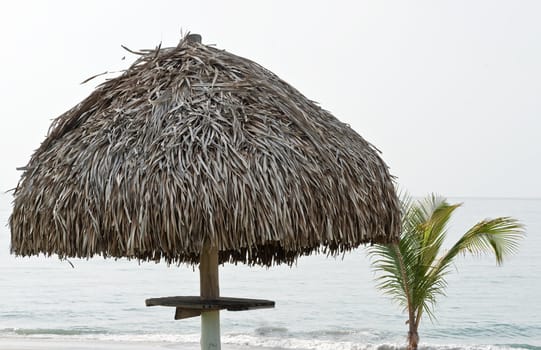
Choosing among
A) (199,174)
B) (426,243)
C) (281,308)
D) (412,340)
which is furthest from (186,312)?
(281,308)

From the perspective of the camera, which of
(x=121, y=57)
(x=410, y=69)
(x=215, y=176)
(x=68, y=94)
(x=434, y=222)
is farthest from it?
(x=410, y=69)

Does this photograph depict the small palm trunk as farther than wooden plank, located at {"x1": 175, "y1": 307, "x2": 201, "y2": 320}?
Yes

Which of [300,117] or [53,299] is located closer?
[300,117]

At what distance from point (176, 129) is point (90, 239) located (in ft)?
2.26

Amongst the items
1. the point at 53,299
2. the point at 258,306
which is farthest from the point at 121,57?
the point at 53,299

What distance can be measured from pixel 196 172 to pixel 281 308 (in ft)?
55.1

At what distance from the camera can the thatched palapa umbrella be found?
162 inches

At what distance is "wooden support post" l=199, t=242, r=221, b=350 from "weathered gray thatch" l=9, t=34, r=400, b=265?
60cm

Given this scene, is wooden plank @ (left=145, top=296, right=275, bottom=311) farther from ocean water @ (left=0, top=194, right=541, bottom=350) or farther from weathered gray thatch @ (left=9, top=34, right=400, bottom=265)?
ocean water @ (left=0, top=194, right=541, bottom=350)

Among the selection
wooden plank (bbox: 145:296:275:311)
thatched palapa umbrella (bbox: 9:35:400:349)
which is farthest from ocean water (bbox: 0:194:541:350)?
thatched palapa umbrella (bbox: 9:35:400:349)

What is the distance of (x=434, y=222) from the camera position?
308 inches

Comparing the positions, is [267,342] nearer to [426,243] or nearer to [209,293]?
[426,243]

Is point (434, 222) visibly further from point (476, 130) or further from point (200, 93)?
point (476, 130)

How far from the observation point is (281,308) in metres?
20.6
